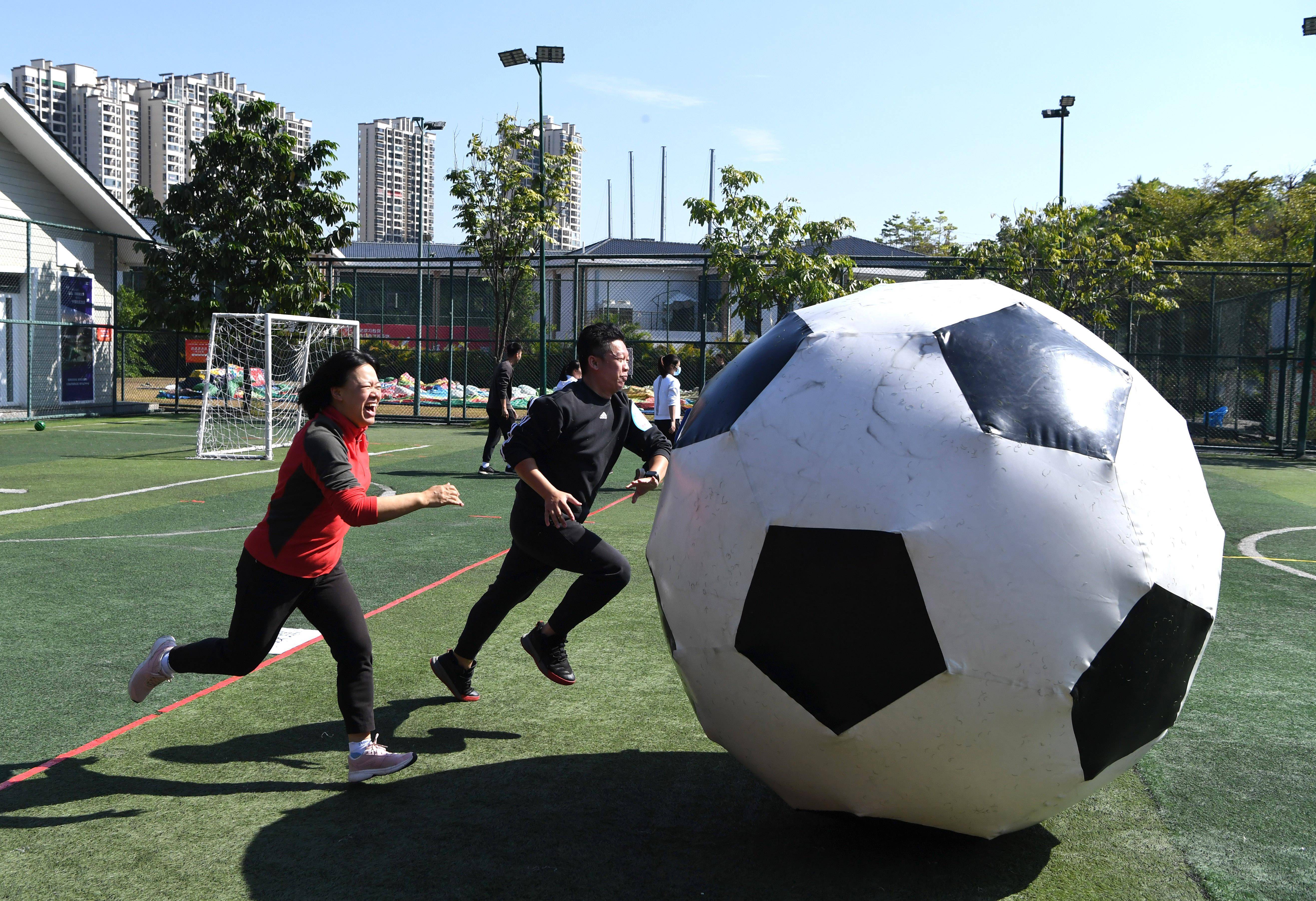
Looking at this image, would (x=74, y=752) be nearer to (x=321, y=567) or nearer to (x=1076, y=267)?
(x=321, y=567)

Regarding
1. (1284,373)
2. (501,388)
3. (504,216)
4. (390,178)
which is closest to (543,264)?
(504,216)

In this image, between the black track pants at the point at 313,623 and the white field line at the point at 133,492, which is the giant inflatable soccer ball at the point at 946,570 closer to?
the black track pants at the point at 313,623

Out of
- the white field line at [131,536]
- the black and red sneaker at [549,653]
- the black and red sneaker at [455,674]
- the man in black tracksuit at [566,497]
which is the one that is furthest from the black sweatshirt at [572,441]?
the white field line at [131,536]

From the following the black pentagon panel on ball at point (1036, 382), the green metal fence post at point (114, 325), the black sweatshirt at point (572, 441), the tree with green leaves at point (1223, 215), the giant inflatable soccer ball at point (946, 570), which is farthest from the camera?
the tree with green leaves at point (1223, 215)

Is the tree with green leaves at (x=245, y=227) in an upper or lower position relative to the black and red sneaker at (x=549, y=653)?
upper

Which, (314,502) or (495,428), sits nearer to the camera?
(314,502)

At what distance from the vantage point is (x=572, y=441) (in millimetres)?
4695

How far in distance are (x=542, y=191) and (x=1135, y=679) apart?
79.9 ft

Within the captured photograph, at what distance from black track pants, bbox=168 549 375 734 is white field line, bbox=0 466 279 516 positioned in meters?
7.67

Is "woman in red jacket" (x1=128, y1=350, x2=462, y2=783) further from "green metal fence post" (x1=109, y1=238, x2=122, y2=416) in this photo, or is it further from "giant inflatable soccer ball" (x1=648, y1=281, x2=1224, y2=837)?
"green metal fence post" (x1=109, y1=238, x2=122, y2=416)

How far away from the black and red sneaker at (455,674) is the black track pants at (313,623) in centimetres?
81

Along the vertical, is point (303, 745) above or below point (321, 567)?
below

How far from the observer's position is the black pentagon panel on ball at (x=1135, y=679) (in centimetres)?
295

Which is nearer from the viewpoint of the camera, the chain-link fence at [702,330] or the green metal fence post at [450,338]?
the chain-link fence at [702,330]
